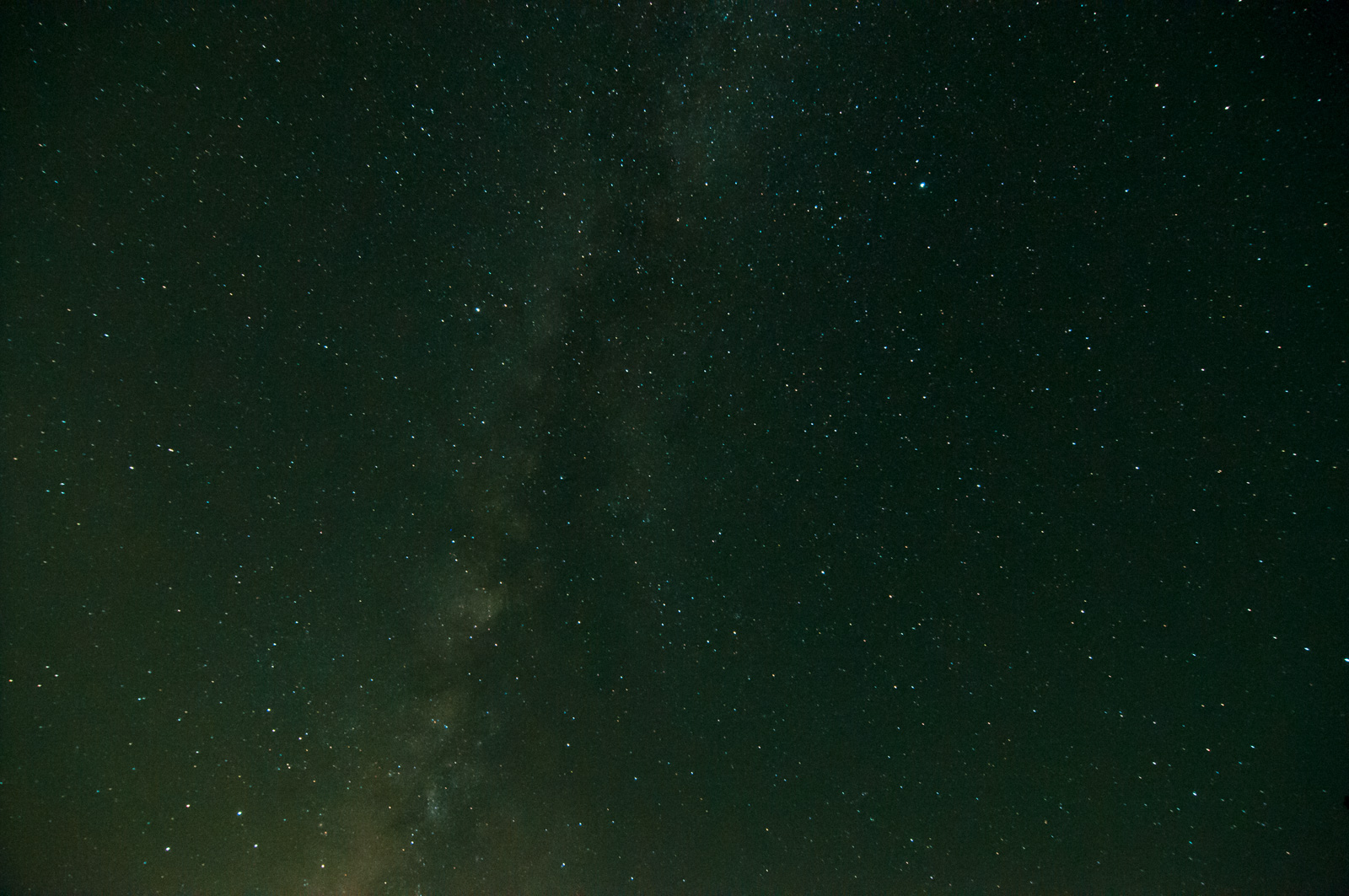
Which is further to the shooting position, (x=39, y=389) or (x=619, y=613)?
(x=619, y=613)

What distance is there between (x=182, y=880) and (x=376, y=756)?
0.67m

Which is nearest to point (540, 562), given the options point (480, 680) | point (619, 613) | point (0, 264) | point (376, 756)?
point (619, 613)

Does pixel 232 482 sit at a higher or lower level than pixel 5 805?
higher

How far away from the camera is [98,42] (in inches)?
43.7

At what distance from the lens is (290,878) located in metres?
1.49

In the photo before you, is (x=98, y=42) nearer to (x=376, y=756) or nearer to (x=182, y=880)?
(x=376, y=756)

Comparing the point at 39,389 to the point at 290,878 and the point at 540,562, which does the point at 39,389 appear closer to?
the point at 540,562

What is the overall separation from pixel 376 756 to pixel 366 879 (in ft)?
1.40

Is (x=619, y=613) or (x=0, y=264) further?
(x=619, y=613)

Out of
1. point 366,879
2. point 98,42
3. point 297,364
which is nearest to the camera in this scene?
point 98,42

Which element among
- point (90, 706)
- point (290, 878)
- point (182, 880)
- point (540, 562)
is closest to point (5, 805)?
point (90, 706)

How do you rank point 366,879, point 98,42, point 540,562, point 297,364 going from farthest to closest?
1. point 366,879
2. point 540,562
3. point 297,364
4. point 98,42

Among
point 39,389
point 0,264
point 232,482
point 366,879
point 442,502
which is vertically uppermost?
point 0,264

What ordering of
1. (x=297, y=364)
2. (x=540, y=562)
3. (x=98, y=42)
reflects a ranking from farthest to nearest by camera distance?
(x=540, y=562)
(x=297, y=364)
(x=98, y=42)
